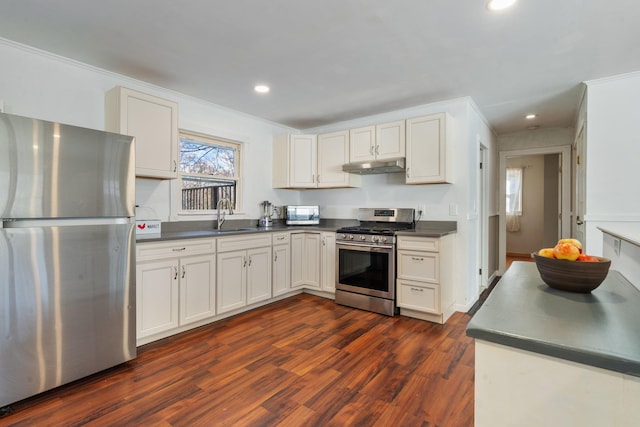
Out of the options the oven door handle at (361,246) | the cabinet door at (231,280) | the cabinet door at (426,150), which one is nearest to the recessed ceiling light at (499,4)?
the cabinet door at (426,150)

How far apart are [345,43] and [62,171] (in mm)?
2097

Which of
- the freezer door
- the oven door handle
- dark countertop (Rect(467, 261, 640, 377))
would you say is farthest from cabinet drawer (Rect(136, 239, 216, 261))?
dark countertop (Rect(467, 261, 640, 377))

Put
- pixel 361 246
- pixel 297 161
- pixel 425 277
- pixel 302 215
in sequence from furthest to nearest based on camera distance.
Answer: pixel 302 215 < pixel 297 161 < pixel 361 246 < pixel 425 277

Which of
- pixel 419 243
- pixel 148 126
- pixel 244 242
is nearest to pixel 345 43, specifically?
pixel 148 126

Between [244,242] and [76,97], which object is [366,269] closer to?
[244,242]

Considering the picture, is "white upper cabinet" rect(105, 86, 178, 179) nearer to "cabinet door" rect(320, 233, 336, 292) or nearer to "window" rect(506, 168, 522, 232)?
"cabinet door" rect(320, 233, 336, 292)

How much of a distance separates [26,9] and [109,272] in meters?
1.74

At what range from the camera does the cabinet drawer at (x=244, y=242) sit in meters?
3.17

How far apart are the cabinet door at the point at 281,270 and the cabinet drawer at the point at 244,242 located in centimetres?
20

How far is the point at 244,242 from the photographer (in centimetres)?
337

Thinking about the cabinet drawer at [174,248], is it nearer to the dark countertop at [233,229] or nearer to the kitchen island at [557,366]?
the dark countertop at [233,229]

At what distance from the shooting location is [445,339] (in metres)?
2.79

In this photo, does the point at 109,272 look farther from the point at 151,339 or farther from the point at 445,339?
the point at 445,339

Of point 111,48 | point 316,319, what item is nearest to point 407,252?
point 316,319
